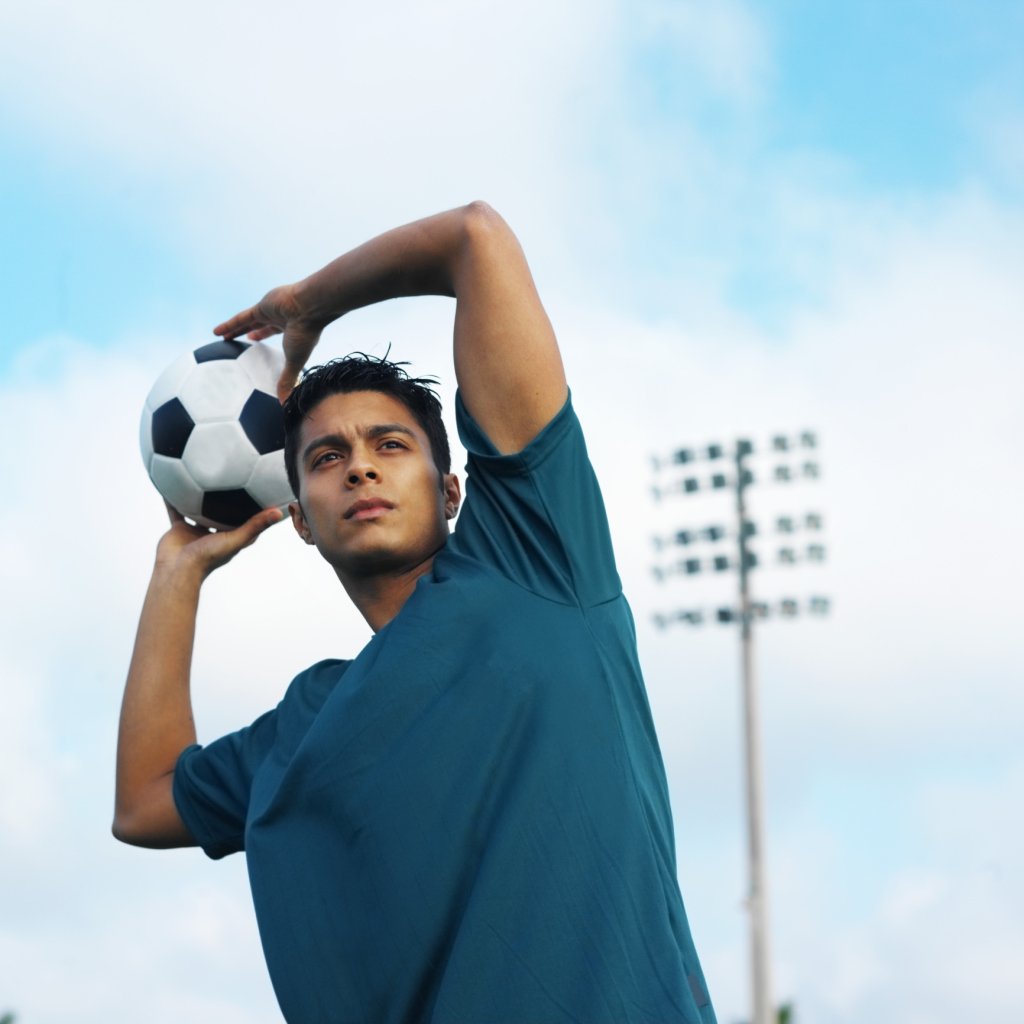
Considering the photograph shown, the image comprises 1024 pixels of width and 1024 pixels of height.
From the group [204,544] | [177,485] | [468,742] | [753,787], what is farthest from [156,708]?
[753,787]

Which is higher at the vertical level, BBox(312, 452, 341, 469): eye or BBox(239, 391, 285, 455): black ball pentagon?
BBox(239, 391, 285, 455): black ball pentagon

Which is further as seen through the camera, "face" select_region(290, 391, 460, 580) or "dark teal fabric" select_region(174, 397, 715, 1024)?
"face" select_region(290, 391, 460, 580)

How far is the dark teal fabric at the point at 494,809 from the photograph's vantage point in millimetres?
2062

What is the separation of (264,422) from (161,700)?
88 centimetres

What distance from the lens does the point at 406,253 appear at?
2.71 meters

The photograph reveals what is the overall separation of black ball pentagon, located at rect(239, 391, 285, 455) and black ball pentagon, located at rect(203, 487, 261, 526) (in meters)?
0.14

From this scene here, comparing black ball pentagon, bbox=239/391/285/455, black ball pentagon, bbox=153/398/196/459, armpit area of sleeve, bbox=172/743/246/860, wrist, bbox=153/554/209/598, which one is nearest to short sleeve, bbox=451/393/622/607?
armpit area of sleeve, bbox=172/743/246/860

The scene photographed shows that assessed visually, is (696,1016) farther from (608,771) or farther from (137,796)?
(137,796)

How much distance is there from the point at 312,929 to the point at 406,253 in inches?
56.1

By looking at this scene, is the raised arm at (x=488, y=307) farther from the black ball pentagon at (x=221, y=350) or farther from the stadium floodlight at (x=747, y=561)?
the stadium floodlight at (x=747, y=561)

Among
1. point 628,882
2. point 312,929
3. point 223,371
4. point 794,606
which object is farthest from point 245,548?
point 794,606

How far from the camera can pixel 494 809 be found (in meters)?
2.16

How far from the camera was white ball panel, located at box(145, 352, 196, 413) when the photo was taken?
12.2ft

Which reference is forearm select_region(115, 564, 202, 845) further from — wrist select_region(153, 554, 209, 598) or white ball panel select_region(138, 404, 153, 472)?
white ball panel select_region(138, 404, 153, 472)
